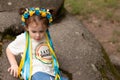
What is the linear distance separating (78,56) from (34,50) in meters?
0.68

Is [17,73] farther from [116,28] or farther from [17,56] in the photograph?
[116,28]

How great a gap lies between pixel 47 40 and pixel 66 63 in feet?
1.49

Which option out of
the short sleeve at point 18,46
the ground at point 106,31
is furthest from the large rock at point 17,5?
the ground at point 106,31

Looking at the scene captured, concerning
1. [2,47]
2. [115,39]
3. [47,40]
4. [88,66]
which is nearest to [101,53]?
[88,66]

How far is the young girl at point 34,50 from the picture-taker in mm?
3490

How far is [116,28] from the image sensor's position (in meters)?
7.18

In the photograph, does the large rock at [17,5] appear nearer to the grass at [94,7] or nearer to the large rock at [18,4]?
the large rock at [18,4]

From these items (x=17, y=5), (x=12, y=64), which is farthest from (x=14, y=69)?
(x=17, y=5)

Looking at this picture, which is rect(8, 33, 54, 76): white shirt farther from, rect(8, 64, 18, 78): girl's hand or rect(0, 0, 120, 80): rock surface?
rect(0, 0, 120, 80): rock surface

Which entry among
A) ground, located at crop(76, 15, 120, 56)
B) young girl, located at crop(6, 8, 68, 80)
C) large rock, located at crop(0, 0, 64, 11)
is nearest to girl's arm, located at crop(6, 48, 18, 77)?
young girl, located at crop(6, 8, 68, 80)

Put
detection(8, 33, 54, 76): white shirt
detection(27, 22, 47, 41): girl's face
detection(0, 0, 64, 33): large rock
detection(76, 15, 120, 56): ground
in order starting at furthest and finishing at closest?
detection(76, 15, 120, 56): ground
detection(0, 0, 64, 33): large rock
detection(8, 33, 54, 76): white shirt
detection(27, 22, 47, 41): girl's face

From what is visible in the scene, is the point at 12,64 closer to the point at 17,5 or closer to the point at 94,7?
the point at 17,5

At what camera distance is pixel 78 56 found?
4121 millimetres

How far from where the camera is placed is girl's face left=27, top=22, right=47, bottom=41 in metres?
3.46
